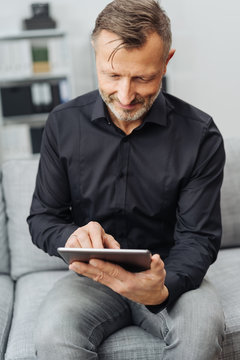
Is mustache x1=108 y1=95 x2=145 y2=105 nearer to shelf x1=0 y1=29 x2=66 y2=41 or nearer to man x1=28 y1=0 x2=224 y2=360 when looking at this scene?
man x1=28 y1=0 x2=224 y2=360

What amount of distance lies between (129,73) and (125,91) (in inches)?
1.8

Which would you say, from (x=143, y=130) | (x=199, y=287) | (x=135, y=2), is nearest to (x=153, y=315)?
(x=199, y=287)

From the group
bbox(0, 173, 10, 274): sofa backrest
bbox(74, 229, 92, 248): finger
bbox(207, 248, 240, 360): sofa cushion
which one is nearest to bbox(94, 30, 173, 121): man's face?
bbox(74, 229, 92, 248): finger

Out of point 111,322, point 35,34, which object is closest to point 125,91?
point 111,322

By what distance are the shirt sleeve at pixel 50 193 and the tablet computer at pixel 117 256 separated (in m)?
0.30

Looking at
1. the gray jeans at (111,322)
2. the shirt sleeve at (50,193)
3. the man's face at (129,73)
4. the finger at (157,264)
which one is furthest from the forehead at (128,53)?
the gray jeans at (111,322)

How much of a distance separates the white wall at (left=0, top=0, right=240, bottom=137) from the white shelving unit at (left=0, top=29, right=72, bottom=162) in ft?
0.97

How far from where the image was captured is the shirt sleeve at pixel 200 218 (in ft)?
4.04

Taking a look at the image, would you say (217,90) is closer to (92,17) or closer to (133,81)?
(92,17)

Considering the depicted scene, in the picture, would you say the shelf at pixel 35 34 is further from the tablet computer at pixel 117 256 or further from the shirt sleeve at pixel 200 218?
the tablet computer at pixel 117 256

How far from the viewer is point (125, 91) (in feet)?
3.86

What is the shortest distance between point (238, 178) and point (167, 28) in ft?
2.47

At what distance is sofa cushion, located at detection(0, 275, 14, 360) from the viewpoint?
133 centimetres

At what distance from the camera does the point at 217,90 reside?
14.0ft
